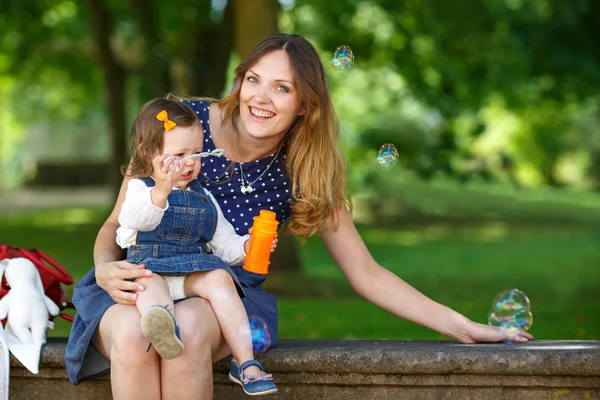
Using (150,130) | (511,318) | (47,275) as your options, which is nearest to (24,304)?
(47,275)

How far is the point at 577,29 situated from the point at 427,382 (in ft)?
27.6

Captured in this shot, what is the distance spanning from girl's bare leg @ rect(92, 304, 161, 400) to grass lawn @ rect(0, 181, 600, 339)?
12.2 ft

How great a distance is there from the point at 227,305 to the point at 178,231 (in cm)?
32

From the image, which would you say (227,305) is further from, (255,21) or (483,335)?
(255,21)

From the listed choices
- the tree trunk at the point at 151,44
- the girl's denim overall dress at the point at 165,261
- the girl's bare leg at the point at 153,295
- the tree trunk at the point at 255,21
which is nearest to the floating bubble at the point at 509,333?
the girl's denim overall dress at the point at 165,261

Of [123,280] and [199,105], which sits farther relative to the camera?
[199,105]

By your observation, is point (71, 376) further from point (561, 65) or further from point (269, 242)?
point (561, 65)

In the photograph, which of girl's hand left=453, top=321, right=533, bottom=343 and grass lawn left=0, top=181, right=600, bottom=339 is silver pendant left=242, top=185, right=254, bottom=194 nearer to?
girl's hand left=453, top=321, right=533, bottom=343

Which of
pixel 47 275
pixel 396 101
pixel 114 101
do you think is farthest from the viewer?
pixel 396 101

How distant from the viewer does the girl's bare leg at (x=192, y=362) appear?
2.98m

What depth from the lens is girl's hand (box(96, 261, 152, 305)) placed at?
3.06 metres

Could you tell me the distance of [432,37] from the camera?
11.9m

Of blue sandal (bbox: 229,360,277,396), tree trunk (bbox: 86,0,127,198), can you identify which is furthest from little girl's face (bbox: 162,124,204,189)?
tree trunk (bbox: 86,0,127,198)

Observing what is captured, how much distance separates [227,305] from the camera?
311 centimetres
